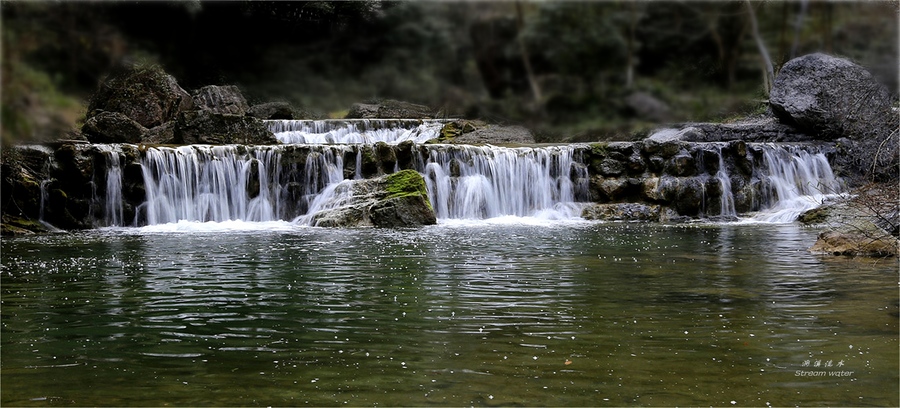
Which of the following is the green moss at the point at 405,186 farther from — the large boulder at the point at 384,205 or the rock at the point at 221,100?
the rock at the point at 221,100

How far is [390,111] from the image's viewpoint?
3825cm

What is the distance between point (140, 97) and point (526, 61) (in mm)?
15014

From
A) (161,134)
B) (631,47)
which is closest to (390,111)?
(631,47)

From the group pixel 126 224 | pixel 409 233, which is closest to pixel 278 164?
pixel 126 224

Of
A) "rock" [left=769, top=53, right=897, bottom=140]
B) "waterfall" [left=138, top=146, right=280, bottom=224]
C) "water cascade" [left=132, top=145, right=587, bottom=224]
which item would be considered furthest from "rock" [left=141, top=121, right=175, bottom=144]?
"rock" [left=769, top=53, right=897, bottom=140]

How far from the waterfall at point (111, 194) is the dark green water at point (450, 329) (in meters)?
8.12

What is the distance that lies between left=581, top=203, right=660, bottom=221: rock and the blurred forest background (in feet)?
28.9

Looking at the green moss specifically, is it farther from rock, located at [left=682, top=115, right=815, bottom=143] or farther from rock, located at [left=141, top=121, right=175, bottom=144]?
rock, located at [left=682, top=115, right=815, bottom=143]

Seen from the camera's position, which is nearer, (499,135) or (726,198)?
(726,198)

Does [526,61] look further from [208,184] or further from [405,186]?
[208,184]

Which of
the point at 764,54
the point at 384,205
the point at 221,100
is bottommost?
the point at 384,205

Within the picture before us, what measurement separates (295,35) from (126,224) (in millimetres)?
22226

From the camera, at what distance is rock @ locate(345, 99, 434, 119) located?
37.5 metres

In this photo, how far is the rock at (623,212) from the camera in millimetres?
22906
